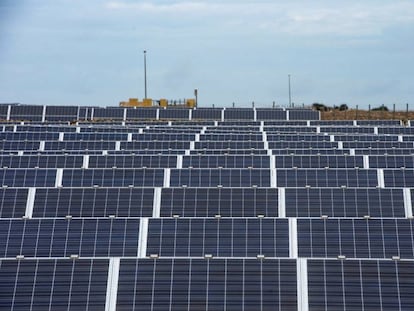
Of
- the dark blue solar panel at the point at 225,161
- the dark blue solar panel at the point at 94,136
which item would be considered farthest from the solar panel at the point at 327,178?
the dark blue solar panel at the point at 94,136

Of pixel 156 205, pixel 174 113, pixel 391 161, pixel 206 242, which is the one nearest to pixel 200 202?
pixel 156 205

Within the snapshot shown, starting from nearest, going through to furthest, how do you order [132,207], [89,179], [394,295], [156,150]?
[394,295] < [132,207] < [89,179] < [156,150]

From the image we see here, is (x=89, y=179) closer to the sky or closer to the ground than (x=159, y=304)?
closer to the sky

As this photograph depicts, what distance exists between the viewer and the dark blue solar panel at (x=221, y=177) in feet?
66.2

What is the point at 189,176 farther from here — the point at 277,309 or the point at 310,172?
the point at 277,309

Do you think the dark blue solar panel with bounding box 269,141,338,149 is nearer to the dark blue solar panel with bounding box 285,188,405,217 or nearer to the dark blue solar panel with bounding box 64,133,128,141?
the dark blue solar panel with bounding box 64,133,128,141

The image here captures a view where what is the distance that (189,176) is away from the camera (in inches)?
803

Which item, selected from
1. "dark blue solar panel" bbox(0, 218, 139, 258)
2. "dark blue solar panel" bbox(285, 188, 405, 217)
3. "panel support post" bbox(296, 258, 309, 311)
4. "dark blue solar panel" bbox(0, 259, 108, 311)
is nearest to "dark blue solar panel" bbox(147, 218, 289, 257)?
"dark blue solar panel" bbox(0, 218, 139, 258)

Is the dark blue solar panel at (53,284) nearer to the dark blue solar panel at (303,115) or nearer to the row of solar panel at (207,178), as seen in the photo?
the row of solar panel at (207,178)

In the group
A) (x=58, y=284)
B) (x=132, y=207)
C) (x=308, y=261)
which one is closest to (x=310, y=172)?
(x=132, y=207)

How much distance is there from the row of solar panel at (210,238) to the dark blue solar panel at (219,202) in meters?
2.77

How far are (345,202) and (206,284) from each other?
274 inches

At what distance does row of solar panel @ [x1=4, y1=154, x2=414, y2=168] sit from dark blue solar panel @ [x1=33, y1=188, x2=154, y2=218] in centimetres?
713

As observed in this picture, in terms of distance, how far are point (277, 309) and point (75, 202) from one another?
25.2ft
